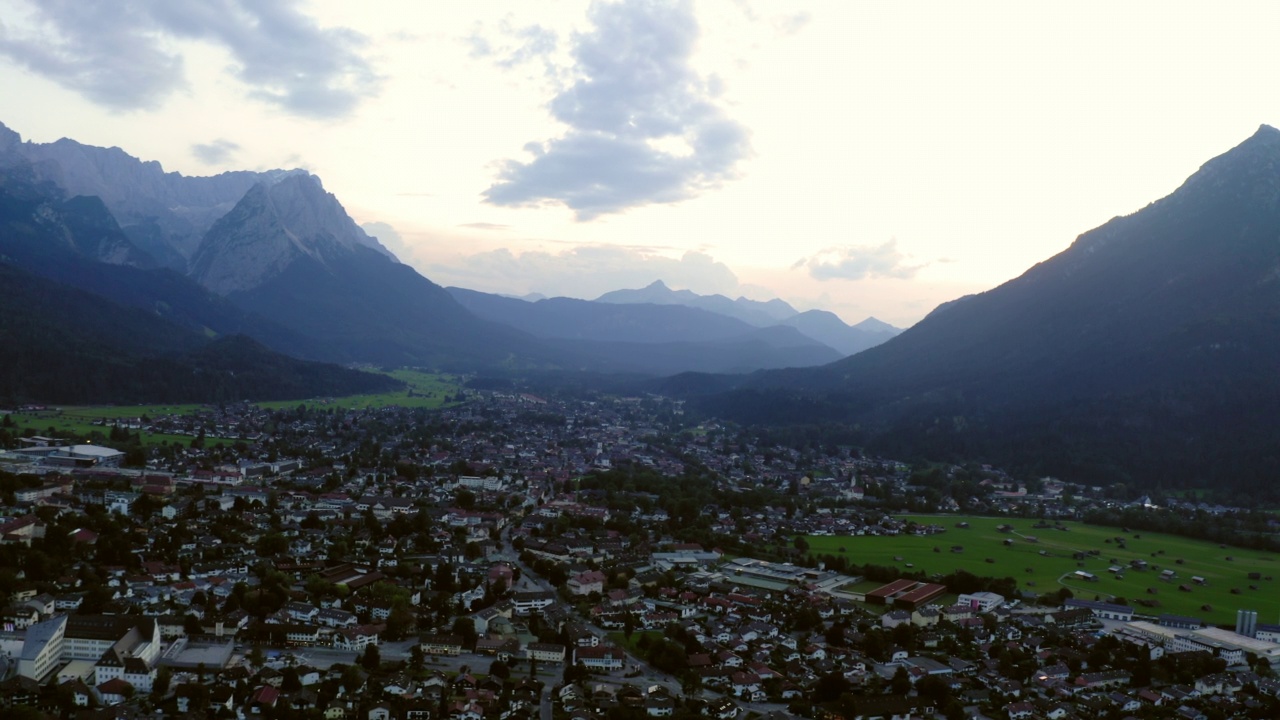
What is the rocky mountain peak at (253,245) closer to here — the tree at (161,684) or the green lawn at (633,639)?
the green lawn at (633,639)

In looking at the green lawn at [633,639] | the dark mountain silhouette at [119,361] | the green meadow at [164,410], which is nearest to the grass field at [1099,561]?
the green lawn at [633,639]

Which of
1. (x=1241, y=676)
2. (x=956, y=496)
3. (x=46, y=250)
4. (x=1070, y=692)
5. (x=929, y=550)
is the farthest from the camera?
(x=46, y=250)

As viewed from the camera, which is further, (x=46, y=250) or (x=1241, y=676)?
(x=46, y=250)

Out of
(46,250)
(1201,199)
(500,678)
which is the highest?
(1201,199)

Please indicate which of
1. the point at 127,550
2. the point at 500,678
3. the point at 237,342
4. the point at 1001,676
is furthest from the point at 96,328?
the point at 1001,676

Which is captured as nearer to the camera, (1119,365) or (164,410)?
(164,410)

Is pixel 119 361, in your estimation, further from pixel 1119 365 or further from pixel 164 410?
pixel 1119 365

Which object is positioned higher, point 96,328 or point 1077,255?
point 1077,255

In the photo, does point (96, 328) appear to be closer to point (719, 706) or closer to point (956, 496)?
point (956, 496)

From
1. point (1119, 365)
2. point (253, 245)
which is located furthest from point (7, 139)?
point (1119, 365)
